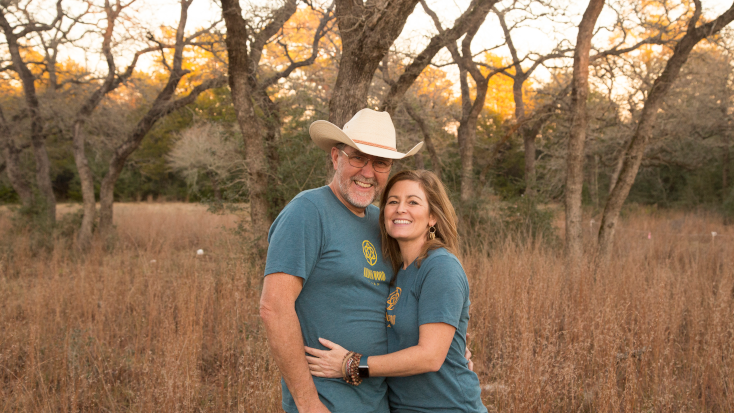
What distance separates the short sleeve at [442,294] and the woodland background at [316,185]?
1.76 metres

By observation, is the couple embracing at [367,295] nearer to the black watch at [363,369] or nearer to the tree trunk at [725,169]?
the black watch at [363,369]

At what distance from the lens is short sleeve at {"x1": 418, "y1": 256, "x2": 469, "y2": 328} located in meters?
1.85

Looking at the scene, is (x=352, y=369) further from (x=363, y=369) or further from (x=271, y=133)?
(x=271, y=133)

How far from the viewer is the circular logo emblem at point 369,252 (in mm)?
2136

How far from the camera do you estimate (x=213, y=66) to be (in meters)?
10.8

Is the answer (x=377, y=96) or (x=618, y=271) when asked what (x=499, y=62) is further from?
(x=618, y=271)

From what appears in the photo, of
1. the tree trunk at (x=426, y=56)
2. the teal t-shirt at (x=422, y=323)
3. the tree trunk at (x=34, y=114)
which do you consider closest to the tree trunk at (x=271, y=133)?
the tree trunk at (x=426, y=56)

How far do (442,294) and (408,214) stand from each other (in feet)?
1.47

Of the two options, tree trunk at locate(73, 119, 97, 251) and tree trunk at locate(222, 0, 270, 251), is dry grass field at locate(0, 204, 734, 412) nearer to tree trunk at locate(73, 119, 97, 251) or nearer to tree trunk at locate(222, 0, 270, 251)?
tree trunk at locate(222, 0, 270, 251)

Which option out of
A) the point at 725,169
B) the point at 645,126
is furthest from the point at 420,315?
the point at 725,169

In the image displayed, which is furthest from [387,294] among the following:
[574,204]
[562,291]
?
[574,204]

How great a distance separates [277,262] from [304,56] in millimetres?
10162

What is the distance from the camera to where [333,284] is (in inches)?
79.2

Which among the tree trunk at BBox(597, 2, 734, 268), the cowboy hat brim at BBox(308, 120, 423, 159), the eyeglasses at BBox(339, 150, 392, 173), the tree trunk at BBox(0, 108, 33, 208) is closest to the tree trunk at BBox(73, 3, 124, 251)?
the tree trunk at BBox(0, 108, 33, 208)
